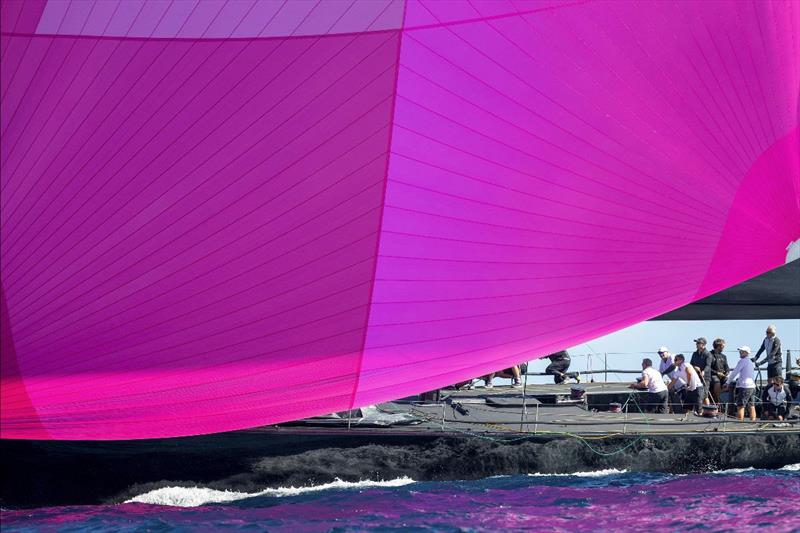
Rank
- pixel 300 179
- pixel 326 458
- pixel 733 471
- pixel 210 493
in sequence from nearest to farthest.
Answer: pixel 300 179
pixel 210 493
pixel 326 458
pixel 733 471

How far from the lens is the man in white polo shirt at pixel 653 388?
1140cm

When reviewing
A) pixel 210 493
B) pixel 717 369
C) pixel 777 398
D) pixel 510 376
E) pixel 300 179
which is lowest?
pixel 210 493

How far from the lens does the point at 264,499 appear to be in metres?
8.77

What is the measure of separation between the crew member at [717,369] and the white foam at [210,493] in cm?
432

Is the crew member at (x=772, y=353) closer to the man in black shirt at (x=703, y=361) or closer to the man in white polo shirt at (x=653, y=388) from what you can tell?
the man in black shirt at (x=703, y=361)

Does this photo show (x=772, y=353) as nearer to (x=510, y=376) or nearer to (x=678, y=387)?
(x=678, y=387)

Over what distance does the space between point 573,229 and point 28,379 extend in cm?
369

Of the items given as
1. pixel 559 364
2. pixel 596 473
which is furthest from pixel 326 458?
pixel 559 364

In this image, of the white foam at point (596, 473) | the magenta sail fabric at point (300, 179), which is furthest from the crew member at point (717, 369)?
the magenta sail fabric at point (300, 179)

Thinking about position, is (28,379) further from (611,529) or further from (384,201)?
(611,529)

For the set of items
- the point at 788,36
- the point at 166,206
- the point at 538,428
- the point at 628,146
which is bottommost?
the point at 538,428

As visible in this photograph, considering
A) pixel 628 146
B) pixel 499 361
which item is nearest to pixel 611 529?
pixel 499 361

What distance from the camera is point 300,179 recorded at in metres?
6.80

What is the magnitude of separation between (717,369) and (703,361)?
55 centimetres
